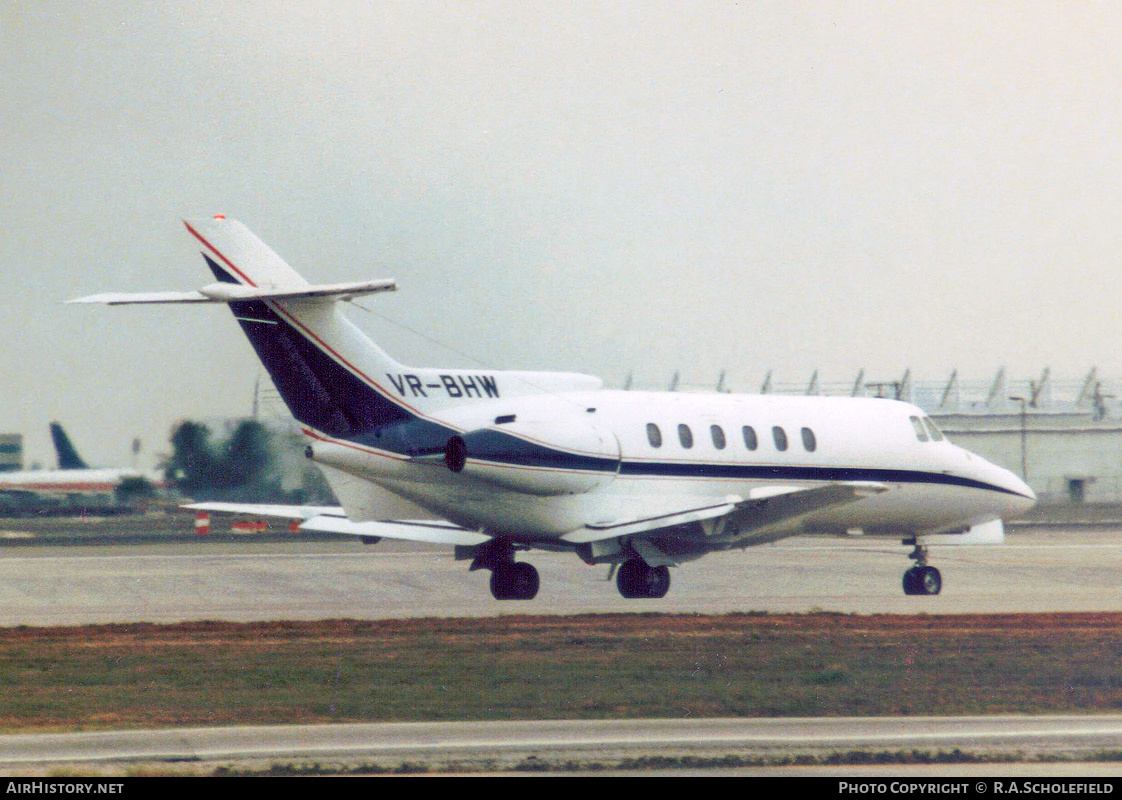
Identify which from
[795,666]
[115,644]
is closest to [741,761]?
[795,666]

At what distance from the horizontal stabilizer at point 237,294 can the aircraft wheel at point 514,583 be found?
5.88 m

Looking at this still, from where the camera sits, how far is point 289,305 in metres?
21.8

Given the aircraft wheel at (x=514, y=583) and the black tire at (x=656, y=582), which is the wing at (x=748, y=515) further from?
the aircraft wheel at (x=514, y=583)

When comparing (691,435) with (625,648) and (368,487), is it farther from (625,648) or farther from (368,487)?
(625,648)

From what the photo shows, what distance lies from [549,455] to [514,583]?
2.93 meters

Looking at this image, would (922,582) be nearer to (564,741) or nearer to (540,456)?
(540,456)

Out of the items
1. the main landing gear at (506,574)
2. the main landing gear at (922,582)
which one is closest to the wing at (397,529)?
the main landing gear at (506,574)

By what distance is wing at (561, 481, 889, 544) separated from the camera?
23062 mm

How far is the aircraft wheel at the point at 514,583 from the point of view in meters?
24.6

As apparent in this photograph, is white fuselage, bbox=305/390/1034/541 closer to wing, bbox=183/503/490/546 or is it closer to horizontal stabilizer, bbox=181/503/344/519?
wing, bbox=183/503/490/546

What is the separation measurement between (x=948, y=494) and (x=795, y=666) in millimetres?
13842

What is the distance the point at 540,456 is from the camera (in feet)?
74.6

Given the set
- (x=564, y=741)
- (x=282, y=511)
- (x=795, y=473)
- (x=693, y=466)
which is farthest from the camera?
(x=282, y=511)

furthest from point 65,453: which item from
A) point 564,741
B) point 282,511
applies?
point 564,741
